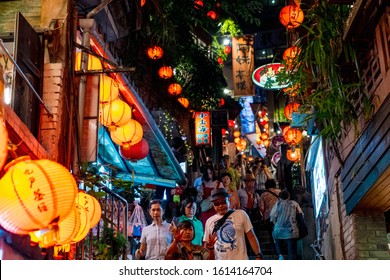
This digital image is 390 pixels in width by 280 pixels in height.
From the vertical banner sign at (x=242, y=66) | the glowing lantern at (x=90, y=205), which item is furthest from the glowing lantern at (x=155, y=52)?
the glowing lantern at (x=90, y=205)

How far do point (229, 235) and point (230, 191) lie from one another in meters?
6.60

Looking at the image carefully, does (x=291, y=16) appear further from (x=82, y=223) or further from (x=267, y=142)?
(x=267, y=142)

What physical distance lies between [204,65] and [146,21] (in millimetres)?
4595

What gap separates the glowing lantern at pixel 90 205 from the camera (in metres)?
7.91

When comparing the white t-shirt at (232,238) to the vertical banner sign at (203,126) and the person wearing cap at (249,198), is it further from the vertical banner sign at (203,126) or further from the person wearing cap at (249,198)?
the vertical banner sign at (203,126)

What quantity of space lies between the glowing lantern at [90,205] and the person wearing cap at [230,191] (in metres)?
6.51

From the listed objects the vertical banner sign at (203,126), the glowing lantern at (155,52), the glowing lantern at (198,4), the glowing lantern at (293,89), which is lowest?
the glowing lantern at (293,89)

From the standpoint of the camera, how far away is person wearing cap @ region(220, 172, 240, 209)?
14.3 metres

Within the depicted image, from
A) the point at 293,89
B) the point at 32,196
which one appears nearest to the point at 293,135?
the point at 293,89

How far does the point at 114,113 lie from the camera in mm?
9797

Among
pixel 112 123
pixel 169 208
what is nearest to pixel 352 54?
pixel 112 123

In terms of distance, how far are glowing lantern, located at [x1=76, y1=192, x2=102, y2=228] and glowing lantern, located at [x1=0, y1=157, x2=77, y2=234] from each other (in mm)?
1917

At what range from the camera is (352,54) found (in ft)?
26.1

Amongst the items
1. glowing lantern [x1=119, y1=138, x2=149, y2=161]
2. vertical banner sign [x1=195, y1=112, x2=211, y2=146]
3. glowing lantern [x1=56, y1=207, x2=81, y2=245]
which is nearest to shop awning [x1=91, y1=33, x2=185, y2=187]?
glowing lantern [x1=119, y1=138, x2=149, y2=161]
